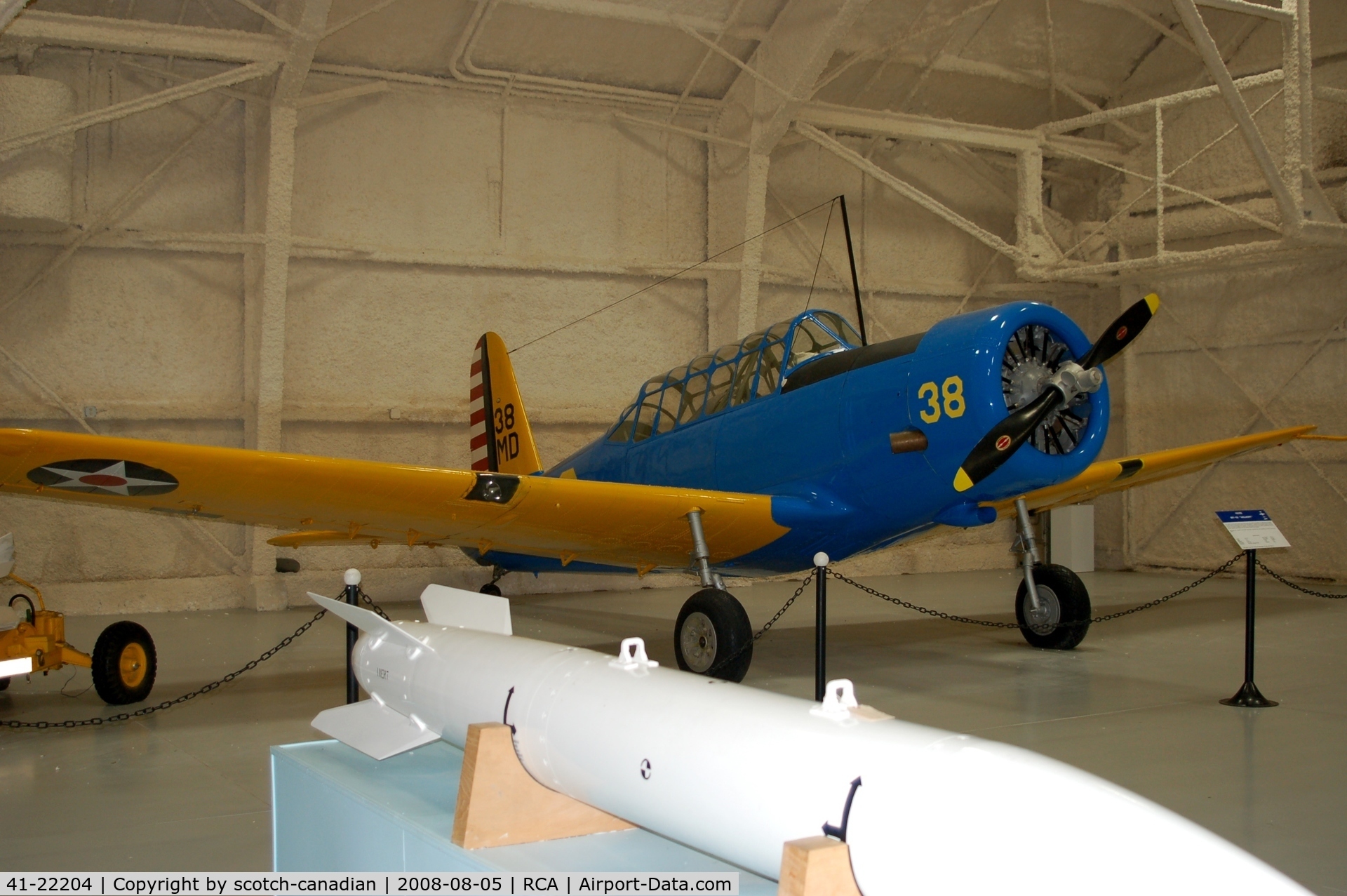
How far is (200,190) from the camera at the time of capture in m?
11.2

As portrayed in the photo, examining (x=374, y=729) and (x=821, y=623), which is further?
(x=821, y=623)

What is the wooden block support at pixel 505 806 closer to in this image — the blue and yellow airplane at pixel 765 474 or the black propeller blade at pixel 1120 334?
the blue and yellow airplane at pixel 765 474

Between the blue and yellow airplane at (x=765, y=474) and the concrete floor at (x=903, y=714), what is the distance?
849 mm

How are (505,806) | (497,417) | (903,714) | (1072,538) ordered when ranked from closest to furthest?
1. (505,806)
2. (903,714)
3. (497,417)
4. (1072,538)

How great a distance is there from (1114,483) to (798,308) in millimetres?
6579

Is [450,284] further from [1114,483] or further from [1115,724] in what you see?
[1115,724]

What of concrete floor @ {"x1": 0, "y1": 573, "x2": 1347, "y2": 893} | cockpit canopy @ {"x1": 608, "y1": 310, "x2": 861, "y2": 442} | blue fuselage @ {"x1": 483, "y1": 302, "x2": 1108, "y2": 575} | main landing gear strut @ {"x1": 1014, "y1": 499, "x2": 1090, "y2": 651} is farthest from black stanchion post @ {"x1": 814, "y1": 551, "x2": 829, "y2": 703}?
main landing gear strut @ {"x1": 1014, "y1": 499, "x2": 1090, "y2": 651}

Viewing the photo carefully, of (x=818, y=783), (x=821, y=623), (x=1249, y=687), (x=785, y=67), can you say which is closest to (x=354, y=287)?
(x=785, y=67)

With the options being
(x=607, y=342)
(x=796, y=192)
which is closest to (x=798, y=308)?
(x=796, y=192)

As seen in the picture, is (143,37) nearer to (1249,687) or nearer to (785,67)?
(785,67)

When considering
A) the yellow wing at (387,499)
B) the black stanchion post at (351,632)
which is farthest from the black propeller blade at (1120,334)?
the black stanchion post at (351,632)

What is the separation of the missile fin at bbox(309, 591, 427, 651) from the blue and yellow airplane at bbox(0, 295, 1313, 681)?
63.9 inches

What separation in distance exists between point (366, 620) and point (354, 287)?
8.65 metres

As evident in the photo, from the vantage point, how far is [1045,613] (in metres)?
7.93
